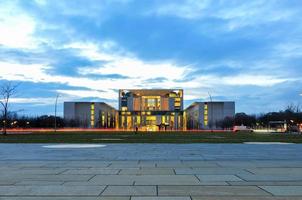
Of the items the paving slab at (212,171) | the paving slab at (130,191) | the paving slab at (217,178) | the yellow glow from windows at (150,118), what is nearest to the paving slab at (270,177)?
the paving slab at (217,178)

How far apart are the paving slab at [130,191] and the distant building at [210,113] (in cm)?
17630

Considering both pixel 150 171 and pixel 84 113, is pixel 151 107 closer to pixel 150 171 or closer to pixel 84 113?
pixel 84 113

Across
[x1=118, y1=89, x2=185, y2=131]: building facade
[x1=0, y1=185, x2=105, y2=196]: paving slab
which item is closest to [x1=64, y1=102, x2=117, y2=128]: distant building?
[x1=118, y1=89, x2=185, y2=131]: building facade

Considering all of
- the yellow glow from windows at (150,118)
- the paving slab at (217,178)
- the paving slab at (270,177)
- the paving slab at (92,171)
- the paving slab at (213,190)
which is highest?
the yellow glow from windows at (150,118)

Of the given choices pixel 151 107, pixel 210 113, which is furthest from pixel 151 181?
pixel 210 113

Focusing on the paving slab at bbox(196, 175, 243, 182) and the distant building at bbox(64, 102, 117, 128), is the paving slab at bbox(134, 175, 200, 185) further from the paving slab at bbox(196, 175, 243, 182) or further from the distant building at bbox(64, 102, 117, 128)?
the distant building at bbox(64, 102, 117, 128)

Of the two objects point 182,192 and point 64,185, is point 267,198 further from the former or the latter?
point 64,185

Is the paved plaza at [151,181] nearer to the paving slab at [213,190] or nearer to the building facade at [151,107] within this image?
the paving slab at [213,190]

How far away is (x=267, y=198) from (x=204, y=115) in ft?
593

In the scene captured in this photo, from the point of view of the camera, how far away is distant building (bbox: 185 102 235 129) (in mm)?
187250

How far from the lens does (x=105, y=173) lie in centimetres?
1270

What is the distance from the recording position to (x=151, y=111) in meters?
180

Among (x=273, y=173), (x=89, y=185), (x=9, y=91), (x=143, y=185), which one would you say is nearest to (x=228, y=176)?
(x=273, y=173)

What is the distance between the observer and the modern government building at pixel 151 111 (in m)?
179
